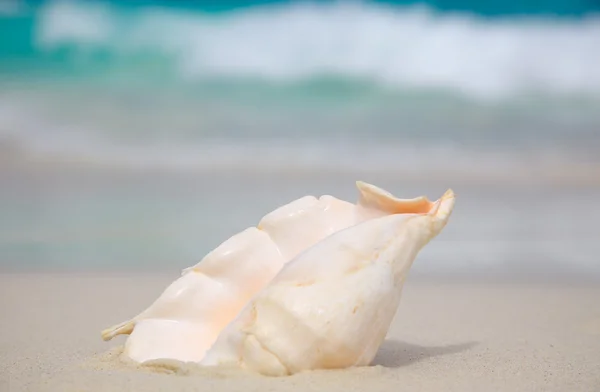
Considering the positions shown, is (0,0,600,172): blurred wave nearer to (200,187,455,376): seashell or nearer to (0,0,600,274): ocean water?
(0,0,600,274): ocean water

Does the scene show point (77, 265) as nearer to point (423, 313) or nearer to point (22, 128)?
point (423, 313)

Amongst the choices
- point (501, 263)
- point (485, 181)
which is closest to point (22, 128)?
point (485, 181)

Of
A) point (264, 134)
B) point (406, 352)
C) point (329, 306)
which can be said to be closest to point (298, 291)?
point (329, 306)

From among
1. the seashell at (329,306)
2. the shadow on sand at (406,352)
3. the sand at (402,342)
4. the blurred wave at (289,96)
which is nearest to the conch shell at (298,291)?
the seashell at (329,306)

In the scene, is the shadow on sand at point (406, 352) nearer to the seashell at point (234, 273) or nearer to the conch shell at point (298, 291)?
the conch shell at point (298, 291)

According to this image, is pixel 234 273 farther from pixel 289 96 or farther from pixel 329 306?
pixel 289 96

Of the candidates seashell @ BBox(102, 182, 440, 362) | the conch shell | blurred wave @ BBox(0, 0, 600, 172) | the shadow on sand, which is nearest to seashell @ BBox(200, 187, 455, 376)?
the conch shell
